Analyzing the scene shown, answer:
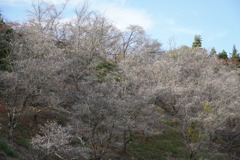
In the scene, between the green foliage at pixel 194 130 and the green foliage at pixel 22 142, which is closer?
the green foliage at pixel 22 142

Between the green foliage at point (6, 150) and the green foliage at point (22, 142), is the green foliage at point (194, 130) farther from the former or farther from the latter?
the green foliage at point (6, 150)

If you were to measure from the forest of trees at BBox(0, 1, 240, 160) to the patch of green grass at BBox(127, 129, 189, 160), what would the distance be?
0.08 m

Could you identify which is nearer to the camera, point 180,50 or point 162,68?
point 162,68

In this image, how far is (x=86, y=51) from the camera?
85.8 feet

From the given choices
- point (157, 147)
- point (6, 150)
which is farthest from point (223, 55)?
point (6, 150)

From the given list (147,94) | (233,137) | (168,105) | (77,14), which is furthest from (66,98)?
(77,14)

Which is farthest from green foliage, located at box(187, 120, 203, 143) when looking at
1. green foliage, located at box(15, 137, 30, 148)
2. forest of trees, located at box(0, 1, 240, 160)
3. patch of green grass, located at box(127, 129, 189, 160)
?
green foliage, located at box(15, 137, 30, 148)

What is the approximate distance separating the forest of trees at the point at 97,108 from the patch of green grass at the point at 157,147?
8 cm

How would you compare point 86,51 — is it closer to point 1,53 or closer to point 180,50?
point 1,53

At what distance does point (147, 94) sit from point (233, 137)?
345 inches

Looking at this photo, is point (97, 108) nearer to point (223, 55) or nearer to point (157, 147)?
point (157, 147)

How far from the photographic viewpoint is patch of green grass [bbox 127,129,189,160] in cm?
1526

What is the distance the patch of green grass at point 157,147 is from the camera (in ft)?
50.1

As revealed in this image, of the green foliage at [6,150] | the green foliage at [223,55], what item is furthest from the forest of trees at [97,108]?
the green foliage at [223,55]
